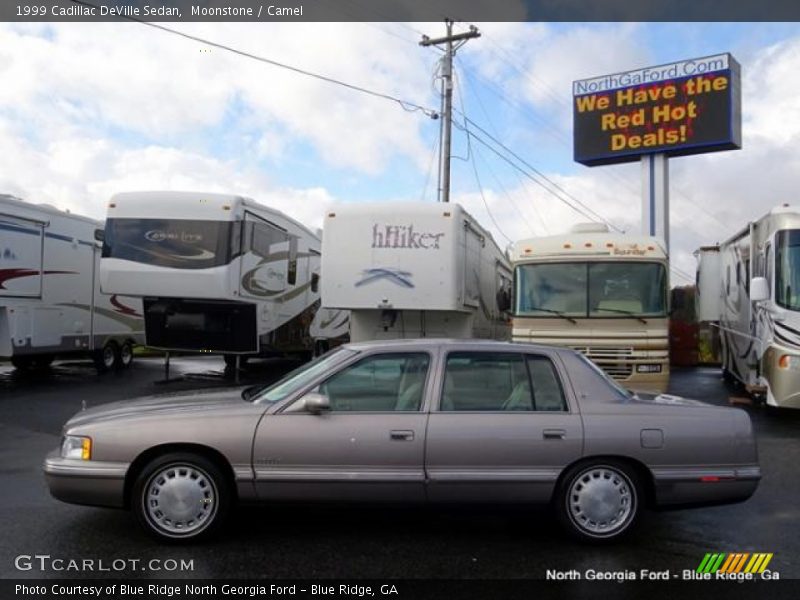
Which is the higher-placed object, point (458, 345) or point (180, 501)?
point (458, 345)

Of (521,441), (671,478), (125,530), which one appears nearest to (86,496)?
(125,530)

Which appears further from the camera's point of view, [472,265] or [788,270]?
[472,265]

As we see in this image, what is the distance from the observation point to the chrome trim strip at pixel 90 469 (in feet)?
16.0

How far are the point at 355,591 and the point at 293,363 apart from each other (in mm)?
16993

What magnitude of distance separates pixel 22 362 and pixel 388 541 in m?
14.2

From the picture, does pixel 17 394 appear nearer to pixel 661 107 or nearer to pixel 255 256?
pixel 255 256

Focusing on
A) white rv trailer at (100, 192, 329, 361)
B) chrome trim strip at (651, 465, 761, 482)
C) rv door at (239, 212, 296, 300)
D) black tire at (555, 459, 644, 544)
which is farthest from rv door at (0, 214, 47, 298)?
chrome trim strip at (651, 465, 761, 482)

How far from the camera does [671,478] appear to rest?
16.5 feet

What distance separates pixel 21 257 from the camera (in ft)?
45.0

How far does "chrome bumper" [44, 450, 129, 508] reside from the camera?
4863mm

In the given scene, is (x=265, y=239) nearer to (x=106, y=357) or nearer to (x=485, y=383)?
(x=106, y=357)

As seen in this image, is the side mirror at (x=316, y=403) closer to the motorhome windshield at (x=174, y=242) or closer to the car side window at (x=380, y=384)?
the car side window at (x=380, y=384)

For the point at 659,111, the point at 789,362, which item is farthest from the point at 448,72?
the point at 789,362

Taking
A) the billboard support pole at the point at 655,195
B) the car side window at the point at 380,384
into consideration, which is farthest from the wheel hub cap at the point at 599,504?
the billboard support pole at the point at 655,195
